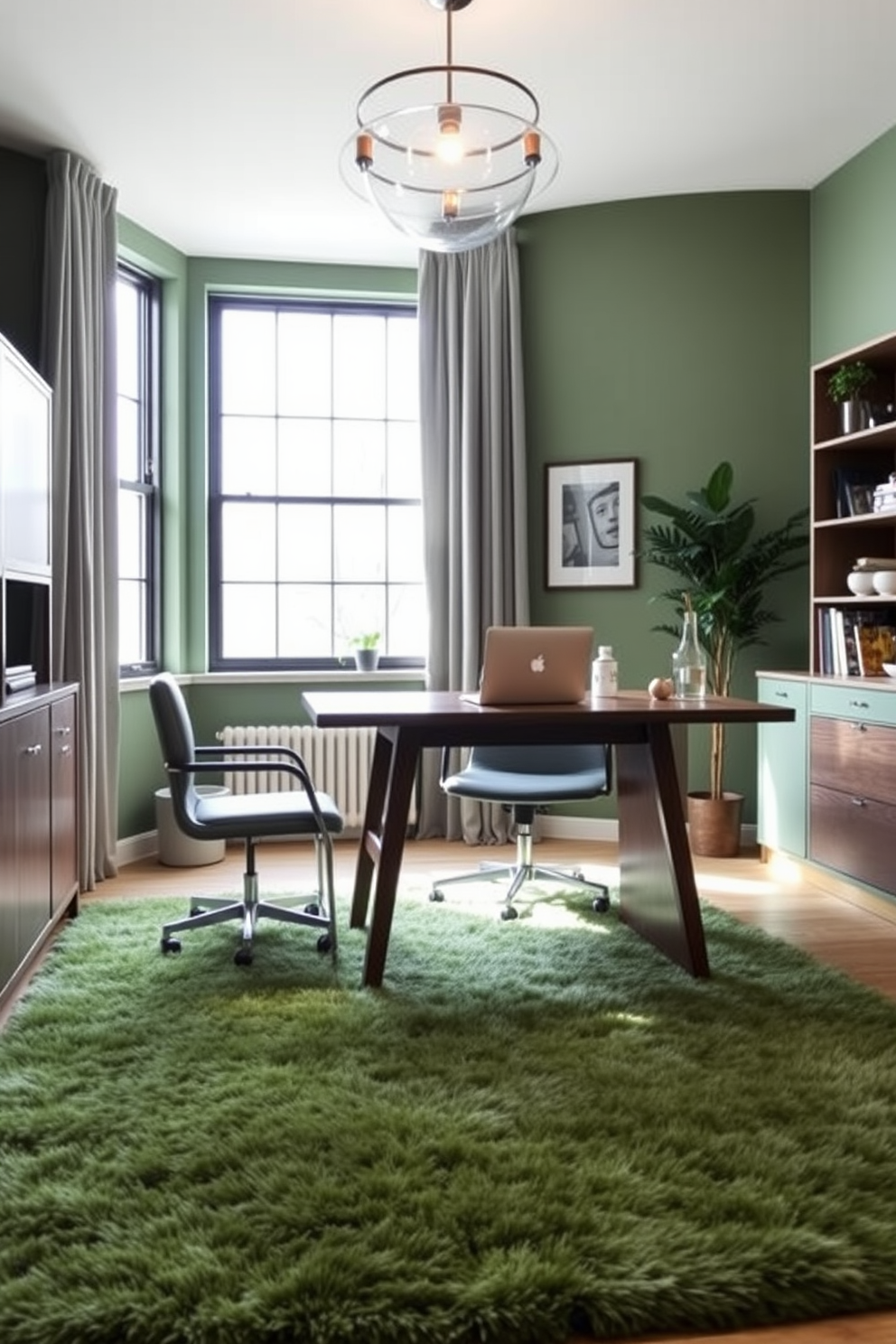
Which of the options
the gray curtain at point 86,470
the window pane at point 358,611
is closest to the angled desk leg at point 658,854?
the gray curtain at point 86,470

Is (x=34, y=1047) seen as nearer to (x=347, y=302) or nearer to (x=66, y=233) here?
(x=66, y=233)

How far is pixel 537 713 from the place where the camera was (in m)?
2.83

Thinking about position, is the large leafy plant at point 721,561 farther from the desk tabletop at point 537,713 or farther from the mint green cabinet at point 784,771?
the desk tabletop at point 537,713

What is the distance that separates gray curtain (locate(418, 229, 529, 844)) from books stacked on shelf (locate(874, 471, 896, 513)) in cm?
164

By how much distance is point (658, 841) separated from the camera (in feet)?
10.4

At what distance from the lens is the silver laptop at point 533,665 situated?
2996mm

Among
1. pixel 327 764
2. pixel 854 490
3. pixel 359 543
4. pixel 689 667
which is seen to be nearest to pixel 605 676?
pixel 689 667

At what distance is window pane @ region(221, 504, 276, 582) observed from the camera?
17.5ft

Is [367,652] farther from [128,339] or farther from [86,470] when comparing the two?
[128,339]

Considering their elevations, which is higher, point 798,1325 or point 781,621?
point 781,621

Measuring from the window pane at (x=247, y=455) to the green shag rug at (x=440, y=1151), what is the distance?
2914mm

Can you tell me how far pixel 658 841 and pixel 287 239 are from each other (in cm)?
357

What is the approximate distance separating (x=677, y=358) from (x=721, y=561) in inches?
42.3

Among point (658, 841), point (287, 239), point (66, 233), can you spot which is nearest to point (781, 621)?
point (658, 841)
